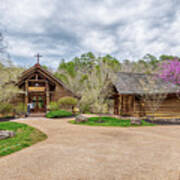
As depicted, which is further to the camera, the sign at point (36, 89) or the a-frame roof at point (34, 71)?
the sign at point (36, 89)

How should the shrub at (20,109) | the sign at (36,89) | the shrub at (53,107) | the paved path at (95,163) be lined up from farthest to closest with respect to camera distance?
the sign at (36,89) → the shrub at (53,107) → the shrub at (20,109) → the paved path at (95,163)

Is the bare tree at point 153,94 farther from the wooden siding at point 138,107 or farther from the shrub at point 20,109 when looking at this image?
the shrub at point 20,109

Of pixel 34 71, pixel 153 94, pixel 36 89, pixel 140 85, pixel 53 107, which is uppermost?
pixel 34 71

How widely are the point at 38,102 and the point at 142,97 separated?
1399cm

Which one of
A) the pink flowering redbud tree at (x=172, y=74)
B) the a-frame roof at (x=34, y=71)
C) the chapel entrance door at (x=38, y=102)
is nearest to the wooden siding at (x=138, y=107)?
the pink flowering redbud tree at (x=172, y=74)

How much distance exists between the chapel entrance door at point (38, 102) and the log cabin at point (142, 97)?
32.1 ft

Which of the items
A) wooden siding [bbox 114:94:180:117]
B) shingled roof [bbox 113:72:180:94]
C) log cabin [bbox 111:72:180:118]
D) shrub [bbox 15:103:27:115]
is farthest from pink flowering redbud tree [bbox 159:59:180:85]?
shrub [bbox 15:103:27:115]

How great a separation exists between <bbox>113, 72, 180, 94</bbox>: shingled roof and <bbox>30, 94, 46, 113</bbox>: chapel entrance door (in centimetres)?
1013

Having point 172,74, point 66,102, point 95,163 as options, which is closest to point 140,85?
point 172,74

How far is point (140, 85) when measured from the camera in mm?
21719

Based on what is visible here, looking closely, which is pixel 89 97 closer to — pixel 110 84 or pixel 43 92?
pixel 110 84

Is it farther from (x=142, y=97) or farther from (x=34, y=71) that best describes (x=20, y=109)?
(x=142, y=97)

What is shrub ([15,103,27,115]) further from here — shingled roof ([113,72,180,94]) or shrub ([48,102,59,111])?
shingled roof ([113,72,180,94])

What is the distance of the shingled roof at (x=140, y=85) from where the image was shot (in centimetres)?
2002
